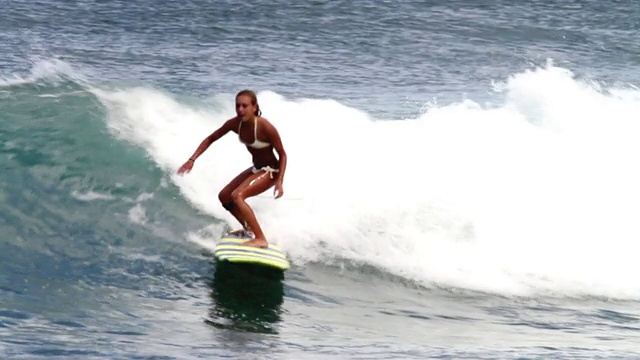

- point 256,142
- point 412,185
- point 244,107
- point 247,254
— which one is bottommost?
point 247,254

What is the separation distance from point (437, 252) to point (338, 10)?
12075 mm

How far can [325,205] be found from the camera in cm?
1066

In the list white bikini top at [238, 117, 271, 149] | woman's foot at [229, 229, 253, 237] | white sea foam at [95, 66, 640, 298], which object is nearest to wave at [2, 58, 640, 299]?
white sea foam at [95, 66, 640, 298]

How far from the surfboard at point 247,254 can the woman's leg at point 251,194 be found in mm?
56

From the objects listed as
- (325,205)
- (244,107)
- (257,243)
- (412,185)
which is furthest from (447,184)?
(244,107)

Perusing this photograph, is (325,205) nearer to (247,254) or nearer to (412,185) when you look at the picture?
(412,185)

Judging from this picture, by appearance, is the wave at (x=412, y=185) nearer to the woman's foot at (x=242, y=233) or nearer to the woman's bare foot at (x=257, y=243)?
the woman's foot at (x=242, y=233)

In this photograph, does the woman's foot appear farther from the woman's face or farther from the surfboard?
the woman's face

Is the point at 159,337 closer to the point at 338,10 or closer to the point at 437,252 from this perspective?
the point at 437,252

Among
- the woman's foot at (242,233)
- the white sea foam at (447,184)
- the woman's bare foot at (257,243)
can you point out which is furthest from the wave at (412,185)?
the woman's bare foot at (257,243)

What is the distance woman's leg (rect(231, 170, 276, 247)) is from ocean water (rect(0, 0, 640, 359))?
12.5 inches

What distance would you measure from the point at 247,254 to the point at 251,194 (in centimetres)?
48

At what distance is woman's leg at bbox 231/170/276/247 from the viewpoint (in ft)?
29.3

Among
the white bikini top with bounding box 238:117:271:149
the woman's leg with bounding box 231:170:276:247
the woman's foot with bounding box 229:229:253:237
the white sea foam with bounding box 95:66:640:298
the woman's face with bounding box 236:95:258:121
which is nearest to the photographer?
the woman's face with bounding box 236:95:258:121
